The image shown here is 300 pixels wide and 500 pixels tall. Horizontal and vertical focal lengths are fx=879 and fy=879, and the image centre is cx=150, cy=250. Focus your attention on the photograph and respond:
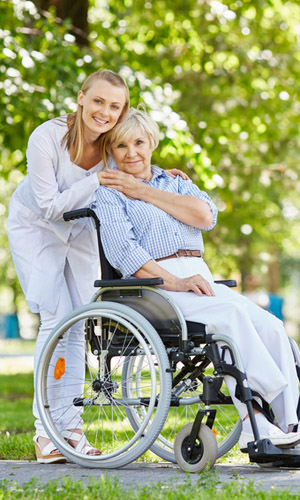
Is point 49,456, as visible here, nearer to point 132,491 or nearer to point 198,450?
point 198,450

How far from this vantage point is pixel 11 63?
8.06 metres

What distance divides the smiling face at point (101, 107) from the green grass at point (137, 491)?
5.58 feet

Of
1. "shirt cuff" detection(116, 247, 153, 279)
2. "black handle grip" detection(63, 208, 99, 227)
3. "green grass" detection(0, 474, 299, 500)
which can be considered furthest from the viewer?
"black handle grip" detection(63, 208, 99, 227)

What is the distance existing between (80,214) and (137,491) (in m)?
1.43

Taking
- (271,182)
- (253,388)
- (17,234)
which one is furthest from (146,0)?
(253,388)

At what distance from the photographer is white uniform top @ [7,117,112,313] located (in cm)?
411

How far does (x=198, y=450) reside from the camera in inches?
138

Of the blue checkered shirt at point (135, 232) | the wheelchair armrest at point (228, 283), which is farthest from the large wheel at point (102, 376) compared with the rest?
the wheelchair armrest at point (228, 283)

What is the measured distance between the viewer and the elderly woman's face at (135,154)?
4.05 m

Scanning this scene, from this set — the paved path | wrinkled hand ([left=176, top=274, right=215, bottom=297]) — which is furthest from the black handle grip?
the paved path

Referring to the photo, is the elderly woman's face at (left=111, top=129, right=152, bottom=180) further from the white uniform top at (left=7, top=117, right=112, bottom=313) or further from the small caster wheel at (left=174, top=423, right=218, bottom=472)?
the small caster wheel at (left=174, top=423, right=218, bottom=472)

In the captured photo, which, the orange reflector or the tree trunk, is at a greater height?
the tree trunk

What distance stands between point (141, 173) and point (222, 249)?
10.4 metres

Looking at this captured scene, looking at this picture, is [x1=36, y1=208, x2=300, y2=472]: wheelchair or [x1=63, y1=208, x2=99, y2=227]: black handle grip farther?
[x1=63, y1=208, x2=99, y2=227]: black handle grip
